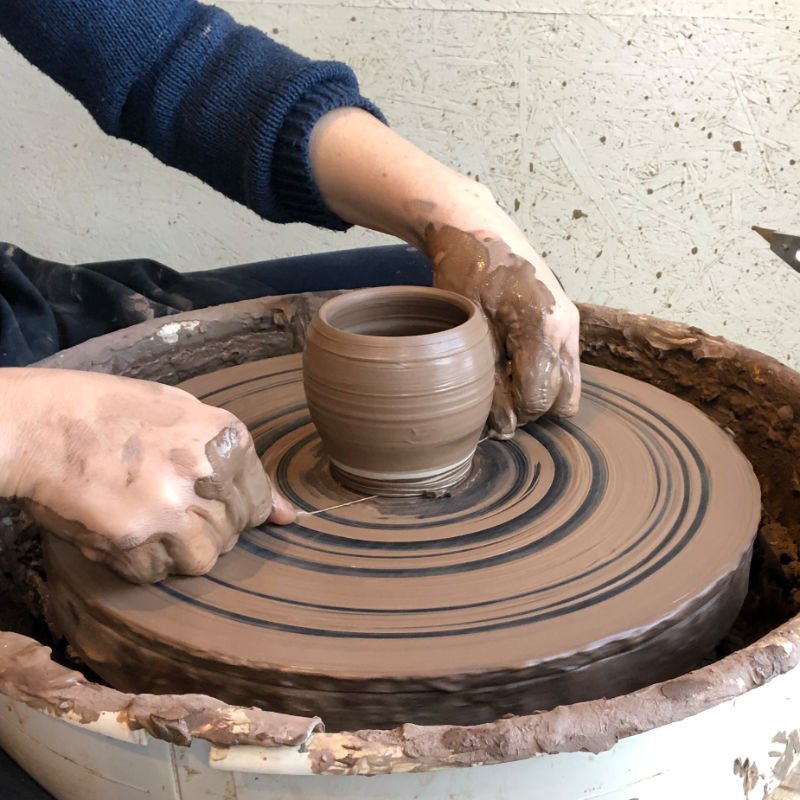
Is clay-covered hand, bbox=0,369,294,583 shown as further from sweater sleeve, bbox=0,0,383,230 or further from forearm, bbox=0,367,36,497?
sweater sleeve, bbox=0,0,383,230

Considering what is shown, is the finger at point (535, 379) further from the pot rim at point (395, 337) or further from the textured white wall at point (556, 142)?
the textured white wall at point (556, 142)

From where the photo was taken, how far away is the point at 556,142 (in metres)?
2.29

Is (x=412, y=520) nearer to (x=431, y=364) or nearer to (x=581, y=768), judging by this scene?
(x=431, y=364)

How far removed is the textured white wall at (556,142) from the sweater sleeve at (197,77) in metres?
0.86

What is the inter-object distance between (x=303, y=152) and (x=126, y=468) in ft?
2.38

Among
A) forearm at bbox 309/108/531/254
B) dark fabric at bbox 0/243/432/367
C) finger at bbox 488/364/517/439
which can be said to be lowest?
dark fabric at bbox 0/243/432/367

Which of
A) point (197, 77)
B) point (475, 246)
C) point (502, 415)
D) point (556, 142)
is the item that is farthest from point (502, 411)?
point (556, 142)

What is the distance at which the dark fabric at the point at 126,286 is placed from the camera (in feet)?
4.75

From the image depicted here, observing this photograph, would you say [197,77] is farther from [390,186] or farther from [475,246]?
[475,246]

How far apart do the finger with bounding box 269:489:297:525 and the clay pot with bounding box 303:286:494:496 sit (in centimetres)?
9

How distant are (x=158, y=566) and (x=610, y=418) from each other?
0.66 metres

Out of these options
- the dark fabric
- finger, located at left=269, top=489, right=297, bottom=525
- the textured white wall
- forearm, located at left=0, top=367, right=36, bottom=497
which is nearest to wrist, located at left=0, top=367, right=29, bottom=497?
forearm, located at left=0, top=367, right=36, bottom=497

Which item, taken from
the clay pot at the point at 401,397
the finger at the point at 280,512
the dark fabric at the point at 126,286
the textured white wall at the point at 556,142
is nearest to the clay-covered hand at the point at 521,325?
the clay pot at the point at 401,397

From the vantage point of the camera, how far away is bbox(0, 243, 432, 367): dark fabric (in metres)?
1.45
